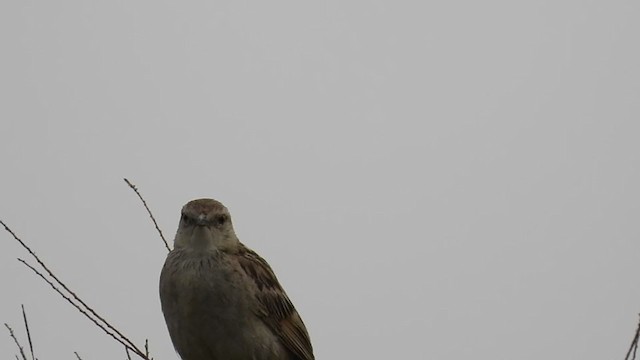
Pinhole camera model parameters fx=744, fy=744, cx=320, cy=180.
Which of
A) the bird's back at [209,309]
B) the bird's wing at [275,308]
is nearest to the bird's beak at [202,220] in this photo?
the bird's back at [209,309]

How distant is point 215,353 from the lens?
14.7ft

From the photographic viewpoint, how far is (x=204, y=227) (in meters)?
4.66

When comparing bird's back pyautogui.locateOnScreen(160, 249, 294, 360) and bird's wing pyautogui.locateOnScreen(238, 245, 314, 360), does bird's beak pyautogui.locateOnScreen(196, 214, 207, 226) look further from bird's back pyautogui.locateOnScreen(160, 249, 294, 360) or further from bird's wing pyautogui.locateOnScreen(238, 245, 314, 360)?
bird's wing pyautogui.locateOnScreen(238, 245, 314, 360)

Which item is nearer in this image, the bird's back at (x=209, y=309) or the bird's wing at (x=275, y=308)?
the bird's back at (x=209, y=309)

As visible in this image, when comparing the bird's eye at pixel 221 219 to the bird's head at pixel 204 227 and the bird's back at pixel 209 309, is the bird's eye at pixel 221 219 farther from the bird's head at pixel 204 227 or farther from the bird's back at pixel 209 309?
the bird's back at pixel 209 309

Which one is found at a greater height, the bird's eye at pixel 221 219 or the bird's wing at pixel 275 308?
the bird's eye at pixel 221 219

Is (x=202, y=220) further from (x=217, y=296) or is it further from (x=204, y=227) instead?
(x=217, y=296)

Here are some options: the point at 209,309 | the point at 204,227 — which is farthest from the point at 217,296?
the point at 204,227

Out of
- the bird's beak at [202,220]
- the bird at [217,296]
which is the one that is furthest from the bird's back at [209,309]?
the bird's beak at [202,220]

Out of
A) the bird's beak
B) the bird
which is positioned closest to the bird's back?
the bird

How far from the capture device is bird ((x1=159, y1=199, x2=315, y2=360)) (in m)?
4.47

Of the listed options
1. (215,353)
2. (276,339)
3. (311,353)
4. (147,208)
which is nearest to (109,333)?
(147,208)

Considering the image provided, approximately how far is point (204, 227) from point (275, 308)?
0.71 meters

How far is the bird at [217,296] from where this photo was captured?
4.47 metres
